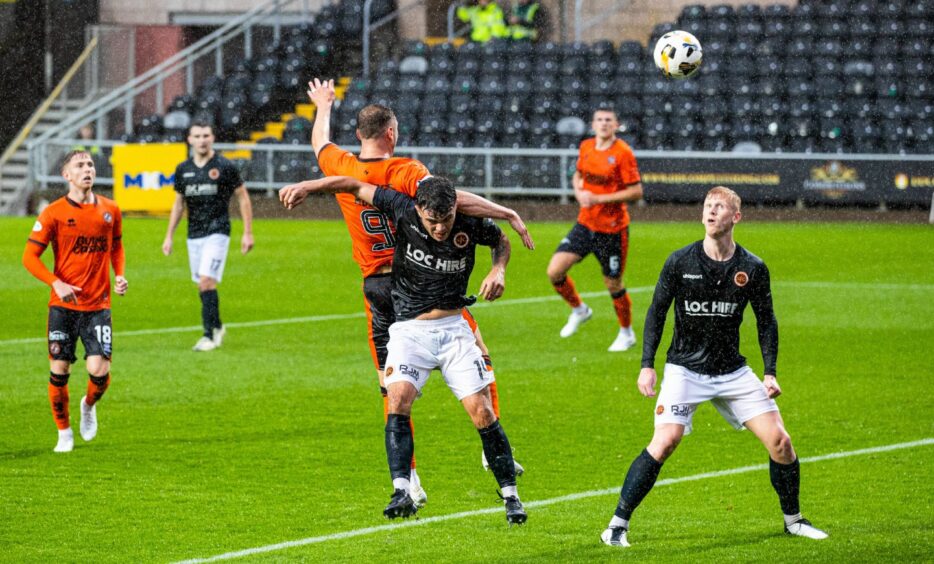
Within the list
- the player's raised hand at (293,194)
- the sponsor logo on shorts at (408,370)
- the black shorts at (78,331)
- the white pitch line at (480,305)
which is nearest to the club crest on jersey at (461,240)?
the sponsor logo on shorts at (408,370)

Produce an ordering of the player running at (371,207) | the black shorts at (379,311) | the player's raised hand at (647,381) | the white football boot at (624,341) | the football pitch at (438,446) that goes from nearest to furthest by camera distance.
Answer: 1. the player's raised hand at (647,381)
2. the football pitch at (438,446)
3. the player running at (371,207)
4. the black shorts at (379,311)
5. the white football boot at (624,341)

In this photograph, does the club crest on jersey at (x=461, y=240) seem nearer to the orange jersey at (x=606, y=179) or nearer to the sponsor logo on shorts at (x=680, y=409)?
the sponsor logo on shorts at (x=680, y=409)

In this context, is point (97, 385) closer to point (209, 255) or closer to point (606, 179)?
point (209, 255)

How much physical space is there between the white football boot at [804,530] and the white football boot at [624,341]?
729cm

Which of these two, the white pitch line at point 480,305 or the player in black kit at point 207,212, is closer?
the player in black kit at point 207,212

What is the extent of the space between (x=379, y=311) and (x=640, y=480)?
2.22m

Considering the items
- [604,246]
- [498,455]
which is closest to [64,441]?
[498,455]

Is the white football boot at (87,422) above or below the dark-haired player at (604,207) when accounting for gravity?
below

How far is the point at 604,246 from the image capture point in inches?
583

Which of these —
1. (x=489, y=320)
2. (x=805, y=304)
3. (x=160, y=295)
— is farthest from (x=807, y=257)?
(x=160, y=295)

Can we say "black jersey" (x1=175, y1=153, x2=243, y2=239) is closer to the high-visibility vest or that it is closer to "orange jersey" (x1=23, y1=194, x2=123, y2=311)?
"orange jersey" (x1=23, y1=194, x2=123, y2=311)

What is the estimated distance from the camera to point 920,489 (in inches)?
352

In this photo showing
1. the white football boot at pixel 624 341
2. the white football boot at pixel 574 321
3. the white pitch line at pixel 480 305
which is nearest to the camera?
the white football boot at pixel 624 341

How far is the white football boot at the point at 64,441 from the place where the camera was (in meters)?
10.3
